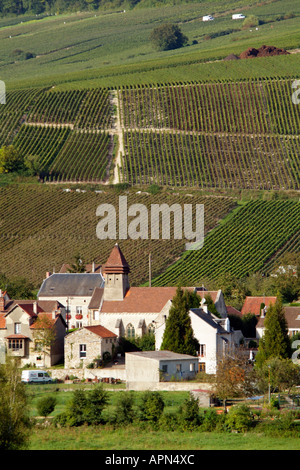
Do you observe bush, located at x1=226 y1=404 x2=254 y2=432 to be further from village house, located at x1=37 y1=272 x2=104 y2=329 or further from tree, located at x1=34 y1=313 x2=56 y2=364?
village house, located at x1=37 y1=272 x2=104 y2=329

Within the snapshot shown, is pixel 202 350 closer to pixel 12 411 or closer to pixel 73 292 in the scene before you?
pixel 73 292

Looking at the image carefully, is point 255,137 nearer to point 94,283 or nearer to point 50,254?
point 50,254

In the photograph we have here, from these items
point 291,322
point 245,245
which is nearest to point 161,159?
point 245,245

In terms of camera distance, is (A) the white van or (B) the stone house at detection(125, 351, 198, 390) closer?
(B) the stone house at detection(125, 351, 198, 390)

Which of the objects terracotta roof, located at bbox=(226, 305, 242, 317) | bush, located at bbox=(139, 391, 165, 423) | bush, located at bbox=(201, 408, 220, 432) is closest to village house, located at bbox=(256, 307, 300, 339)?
terracotta roof, located at bbox=(226, 305, 242, 317)

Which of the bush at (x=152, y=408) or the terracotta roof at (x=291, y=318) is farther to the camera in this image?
the terracotta roof at (x=291, y=318)

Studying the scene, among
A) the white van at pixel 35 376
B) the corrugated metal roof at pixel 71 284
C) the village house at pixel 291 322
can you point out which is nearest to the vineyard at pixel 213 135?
the corrugated metal roof at pixel 71 284

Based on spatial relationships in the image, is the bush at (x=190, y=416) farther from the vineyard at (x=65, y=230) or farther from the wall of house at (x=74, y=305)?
the vineyard at (x=65, y=230)
